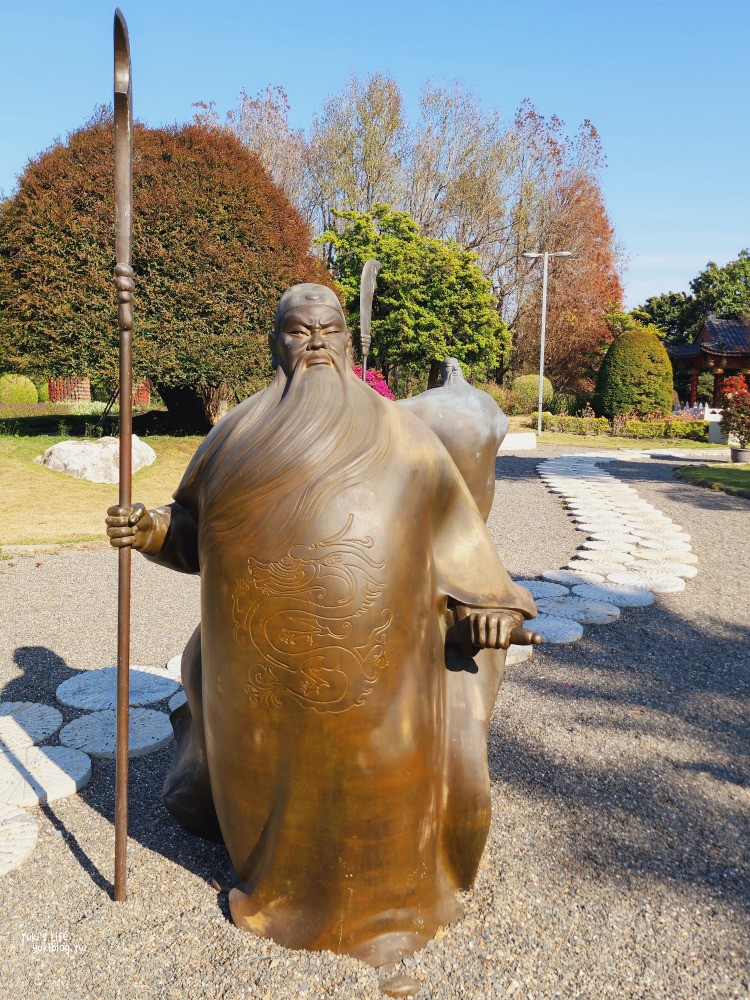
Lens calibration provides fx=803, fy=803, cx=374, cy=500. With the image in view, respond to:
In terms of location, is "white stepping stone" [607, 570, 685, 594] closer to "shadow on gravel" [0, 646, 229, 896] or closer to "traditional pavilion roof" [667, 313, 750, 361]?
"shadow on gravel" [0, 646, 229, 896]

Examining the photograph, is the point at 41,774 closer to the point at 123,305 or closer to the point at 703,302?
the point at 123,305

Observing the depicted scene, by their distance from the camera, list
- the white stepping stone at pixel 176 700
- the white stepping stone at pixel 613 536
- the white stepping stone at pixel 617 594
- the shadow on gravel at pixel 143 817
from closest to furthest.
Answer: the shadow on gravel at pixel 143 817 < the white stepping stone at pixel 176 700 < the white stepping stone at pixel 617 594 < the white stepping stone at pixel 613 536

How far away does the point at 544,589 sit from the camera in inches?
269

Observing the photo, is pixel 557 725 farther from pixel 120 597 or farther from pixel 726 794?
pixel 120 597

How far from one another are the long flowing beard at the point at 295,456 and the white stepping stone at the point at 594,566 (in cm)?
569

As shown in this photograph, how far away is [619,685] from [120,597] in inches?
131

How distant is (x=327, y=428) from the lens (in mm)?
2240

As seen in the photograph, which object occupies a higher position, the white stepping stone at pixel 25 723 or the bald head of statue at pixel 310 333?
the bald head of statue at pixel 310 333

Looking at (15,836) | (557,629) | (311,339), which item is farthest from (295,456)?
(557,629)

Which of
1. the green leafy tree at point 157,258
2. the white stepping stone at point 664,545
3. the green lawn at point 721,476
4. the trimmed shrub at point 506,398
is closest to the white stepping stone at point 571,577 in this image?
the white stepping stone at point 664,545

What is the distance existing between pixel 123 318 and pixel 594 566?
6196 mm

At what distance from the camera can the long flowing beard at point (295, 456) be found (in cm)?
220

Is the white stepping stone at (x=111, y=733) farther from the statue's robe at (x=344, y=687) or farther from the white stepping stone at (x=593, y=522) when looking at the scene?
the white stepping stone at (x=593, y=522)

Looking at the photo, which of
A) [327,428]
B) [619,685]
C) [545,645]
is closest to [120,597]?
[327,428]
